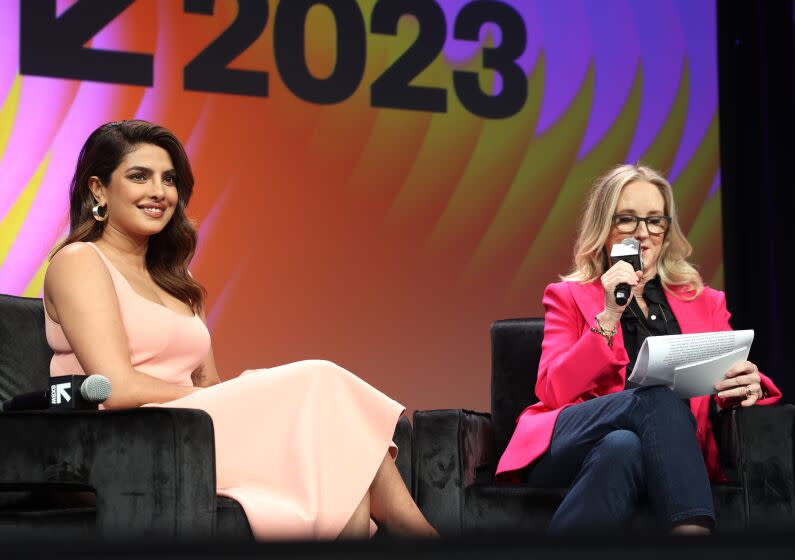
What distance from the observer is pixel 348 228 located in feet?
12.7

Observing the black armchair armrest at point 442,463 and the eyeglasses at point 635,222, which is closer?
the black armchair armrest at point 442,463

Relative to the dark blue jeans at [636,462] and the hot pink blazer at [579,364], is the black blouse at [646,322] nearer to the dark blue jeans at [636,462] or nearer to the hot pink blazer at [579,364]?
the hot pink blazer at [579,364]

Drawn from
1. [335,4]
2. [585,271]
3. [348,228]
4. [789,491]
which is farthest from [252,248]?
[789,491]

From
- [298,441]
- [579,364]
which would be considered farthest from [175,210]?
[579,364]

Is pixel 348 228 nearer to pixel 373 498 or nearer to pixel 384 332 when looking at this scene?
pixel 384 332

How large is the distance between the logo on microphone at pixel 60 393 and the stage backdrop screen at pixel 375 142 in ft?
5.69

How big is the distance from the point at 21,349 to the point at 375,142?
1.84m

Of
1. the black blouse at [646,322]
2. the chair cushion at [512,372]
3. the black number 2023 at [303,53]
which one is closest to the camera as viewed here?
the black blouse at [646,322]

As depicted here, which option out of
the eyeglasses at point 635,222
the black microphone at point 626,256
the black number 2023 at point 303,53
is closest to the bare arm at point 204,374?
the black microphone at point 626,256

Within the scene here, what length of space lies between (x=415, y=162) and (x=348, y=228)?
1.19 feet

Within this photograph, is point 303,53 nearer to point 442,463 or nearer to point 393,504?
point 442,463

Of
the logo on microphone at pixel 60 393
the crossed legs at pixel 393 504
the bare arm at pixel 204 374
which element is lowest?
the crossed legs at pixel 393 504

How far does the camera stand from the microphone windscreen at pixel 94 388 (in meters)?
1.84

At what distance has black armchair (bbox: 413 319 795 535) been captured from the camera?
2.29 meters
